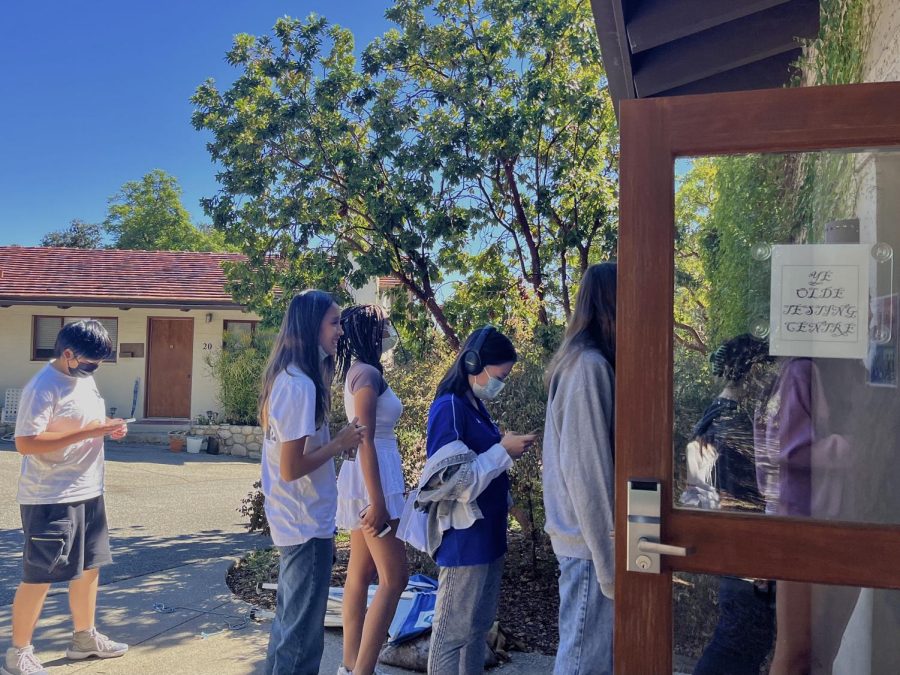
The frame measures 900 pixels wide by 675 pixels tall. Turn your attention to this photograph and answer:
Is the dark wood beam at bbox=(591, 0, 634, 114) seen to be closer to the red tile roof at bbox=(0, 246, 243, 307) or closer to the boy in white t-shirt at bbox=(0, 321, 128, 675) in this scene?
the boy in white t-shirt at bbox=(0, 321, 128, 675)

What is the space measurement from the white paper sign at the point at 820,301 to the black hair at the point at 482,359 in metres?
1.40

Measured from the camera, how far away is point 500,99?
798 cm

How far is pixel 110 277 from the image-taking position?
1988 centimetres

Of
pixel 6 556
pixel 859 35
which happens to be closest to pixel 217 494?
pixel 6 556

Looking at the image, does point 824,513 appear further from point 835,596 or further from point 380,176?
point 380,176

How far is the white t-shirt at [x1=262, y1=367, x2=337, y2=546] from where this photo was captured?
3.21 metres

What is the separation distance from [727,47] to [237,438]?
44.2 ft

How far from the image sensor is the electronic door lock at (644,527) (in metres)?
2.12

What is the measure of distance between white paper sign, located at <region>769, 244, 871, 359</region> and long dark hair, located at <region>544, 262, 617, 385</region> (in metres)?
0.65

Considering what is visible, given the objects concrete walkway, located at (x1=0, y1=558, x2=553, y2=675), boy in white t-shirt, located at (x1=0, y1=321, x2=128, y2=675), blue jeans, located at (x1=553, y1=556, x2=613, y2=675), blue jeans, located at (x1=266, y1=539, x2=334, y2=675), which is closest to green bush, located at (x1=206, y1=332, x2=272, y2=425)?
concrete walkway, located at (x1=0, y1=558, x2=553, y2=675)

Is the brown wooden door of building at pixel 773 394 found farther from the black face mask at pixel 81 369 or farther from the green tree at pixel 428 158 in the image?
the green tree at pixel 428 158

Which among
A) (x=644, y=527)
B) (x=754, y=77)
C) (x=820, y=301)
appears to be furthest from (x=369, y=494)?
(x=754, y=77)

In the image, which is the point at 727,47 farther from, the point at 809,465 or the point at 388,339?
the point at 809,465

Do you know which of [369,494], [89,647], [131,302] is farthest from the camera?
[131,302]
